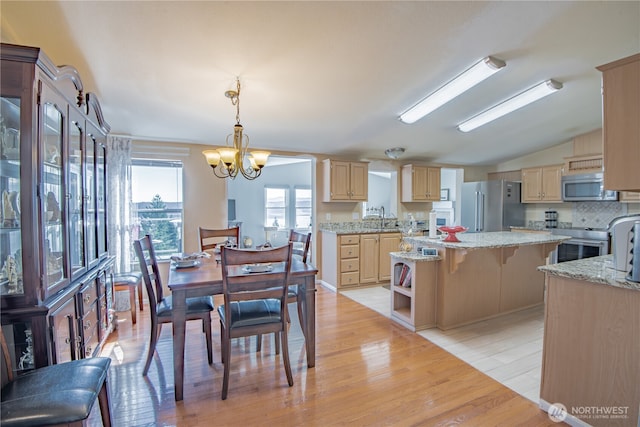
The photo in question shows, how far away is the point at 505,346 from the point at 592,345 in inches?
45.7

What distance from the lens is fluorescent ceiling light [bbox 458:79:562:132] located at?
3271mm

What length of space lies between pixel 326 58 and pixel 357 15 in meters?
0.49

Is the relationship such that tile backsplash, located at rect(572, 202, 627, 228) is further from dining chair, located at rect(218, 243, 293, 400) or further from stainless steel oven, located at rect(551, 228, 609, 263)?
dining chair, located at rect(218, 243, 293, 400)

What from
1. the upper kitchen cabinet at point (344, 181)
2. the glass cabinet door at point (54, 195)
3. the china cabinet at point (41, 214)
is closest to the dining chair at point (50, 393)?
the china cabinet at point (41, 214)

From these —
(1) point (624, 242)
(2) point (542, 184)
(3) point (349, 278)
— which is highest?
(2) point (542, 184)

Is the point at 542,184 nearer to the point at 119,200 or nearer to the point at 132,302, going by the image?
the point at 132,302

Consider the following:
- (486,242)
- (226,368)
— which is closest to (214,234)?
(226,368)

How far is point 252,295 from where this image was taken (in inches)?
79.7

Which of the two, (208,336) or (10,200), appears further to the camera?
A: (208,336)

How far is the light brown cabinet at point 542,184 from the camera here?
17.1ft

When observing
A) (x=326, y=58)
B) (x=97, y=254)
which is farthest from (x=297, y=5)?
(x=97, y=254)

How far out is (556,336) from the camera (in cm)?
188

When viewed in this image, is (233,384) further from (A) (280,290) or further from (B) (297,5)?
(B) (297,5)

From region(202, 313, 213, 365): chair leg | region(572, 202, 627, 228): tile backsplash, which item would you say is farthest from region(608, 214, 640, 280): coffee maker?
region(572, 202, 627, 228): tile backsplash
